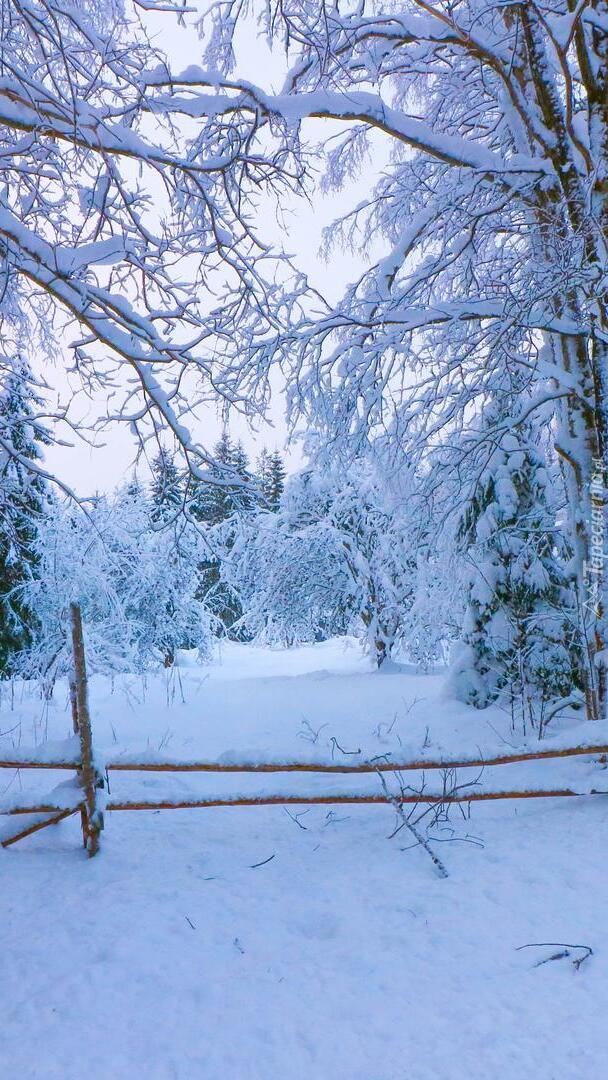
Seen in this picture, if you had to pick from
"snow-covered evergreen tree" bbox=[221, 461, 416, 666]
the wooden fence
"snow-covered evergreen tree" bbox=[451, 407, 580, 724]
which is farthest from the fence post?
"snow-covered evergreen tree" bbox=[221, 461, 416, 666]

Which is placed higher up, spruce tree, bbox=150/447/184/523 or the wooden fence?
spruce tree, bbox=150/447/184/523

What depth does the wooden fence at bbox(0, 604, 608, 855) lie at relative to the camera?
3.83 m

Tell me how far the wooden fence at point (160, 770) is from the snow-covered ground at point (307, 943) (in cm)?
14

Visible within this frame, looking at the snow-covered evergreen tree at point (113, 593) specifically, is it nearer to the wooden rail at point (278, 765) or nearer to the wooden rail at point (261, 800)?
the wooden rail at point (278, 765)

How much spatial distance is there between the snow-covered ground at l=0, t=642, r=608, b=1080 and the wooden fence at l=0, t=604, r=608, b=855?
0.47 ft

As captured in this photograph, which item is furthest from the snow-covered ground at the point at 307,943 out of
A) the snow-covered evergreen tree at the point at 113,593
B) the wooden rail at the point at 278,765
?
the snow-covered evergreen tree at the point at 113,593

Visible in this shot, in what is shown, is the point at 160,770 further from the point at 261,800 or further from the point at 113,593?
the point at 113,593

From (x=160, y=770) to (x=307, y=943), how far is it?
1473mm

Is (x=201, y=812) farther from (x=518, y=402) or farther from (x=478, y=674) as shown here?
(x=518, y=402)

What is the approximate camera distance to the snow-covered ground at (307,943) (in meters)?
2.34

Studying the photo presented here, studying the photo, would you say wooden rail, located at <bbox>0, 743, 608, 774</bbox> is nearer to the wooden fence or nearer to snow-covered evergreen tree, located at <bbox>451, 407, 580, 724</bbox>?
the wooden fence

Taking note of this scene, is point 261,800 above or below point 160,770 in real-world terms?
below

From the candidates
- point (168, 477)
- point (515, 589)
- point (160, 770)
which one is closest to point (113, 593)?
point (168, 477)

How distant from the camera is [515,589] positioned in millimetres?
6996
